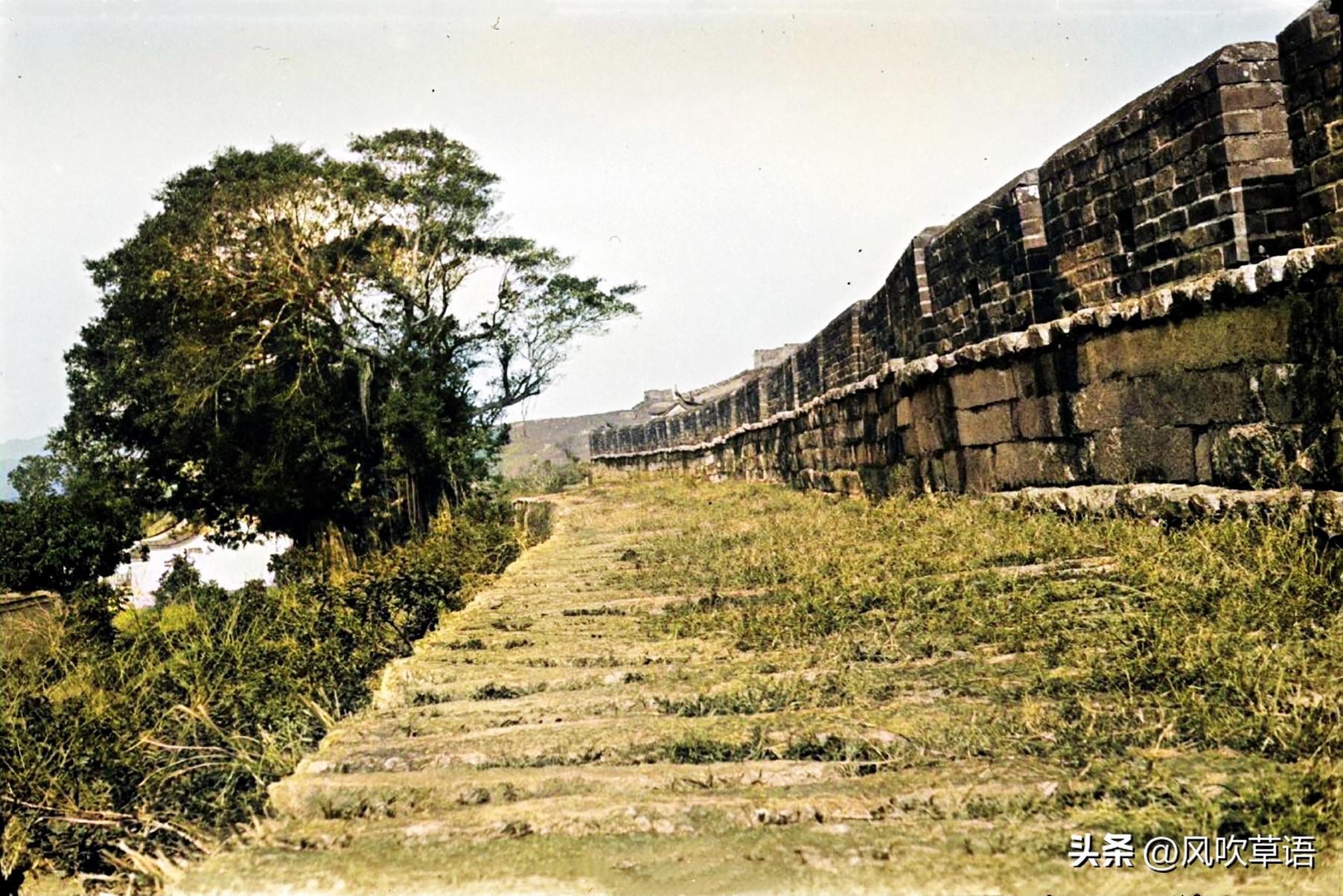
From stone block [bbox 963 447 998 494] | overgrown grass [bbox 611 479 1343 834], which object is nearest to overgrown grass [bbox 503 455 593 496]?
stone block [bbox 963 447 998 494]

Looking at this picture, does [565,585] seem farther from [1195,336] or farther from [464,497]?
[464,497]

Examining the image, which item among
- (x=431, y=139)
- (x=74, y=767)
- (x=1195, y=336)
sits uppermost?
(x=431, y=139)

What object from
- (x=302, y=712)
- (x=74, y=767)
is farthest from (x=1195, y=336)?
(x=74, y=767)

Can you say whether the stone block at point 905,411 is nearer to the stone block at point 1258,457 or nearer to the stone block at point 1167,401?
the stone block at point 1167,401

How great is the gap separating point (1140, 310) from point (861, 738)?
372 cm

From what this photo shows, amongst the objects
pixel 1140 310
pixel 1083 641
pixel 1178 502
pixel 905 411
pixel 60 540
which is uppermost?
pixel 1140 310

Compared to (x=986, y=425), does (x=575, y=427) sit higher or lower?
higher

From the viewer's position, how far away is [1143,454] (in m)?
5.68

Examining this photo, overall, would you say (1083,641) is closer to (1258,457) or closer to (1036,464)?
(1258,457)

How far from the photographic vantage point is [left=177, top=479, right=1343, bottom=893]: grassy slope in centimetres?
208

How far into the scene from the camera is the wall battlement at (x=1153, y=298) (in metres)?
4.65

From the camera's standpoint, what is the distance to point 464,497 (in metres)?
20.3

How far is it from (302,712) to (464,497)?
16186 mm

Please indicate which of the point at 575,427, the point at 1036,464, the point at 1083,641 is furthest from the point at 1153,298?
the point at 575,427
